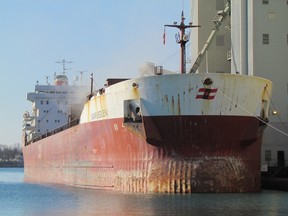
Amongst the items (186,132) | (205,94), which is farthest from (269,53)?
(186,132)

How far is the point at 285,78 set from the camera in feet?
90.2

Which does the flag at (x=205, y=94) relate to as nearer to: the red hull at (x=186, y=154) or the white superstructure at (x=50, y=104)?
the red hull at (x=186, y=154)

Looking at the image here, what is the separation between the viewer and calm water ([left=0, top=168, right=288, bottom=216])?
1545 cm

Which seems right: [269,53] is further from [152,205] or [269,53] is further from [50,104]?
[50,104]

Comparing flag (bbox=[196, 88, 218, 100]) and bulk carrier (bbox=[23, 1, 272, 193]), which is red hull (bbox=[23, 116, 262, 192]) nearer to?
bulk carrier (bbox=[23, 1, 272, 193])

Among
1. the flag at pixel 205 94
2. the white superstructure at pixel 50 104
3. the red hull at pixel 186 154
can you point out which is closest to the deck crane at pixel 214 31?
the red hull at pixel 186 154

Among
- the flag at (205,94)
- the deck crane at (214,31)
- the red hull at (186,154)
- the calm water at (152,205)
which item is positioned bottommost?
the calm water at (152,205)

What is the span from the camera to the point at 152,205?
16750 millimetres

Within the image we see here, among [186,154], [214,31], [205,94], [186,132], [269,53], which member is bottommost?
[186,154]

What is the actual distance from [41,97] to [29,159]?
18.3ft

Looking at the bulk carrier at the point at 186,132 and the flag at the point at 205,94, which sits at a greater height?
the flag at the point at 205,94

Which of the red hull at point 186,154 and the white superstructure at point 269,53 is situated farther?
the white superstructure at point 269,53

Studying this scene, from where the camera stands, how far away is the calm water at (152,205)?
1545 centimetres

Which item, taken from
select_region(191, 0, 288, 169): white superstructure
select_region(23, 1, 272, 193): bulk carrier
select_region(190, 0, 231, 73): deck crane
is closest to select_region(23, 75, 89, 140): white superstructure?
select_region(190, 0, 231, 73): deck crane
